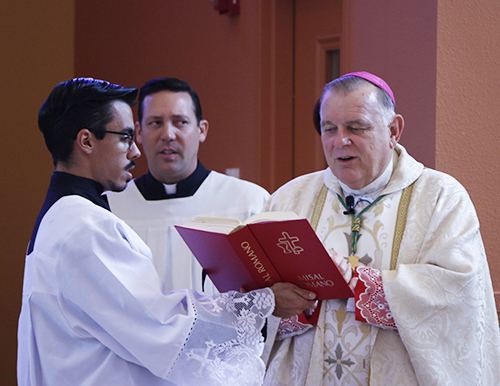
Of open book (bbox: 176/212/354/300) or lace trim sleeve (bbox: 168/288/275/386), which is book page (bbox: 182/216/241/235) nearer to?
open book (bbox: 176/212/354/300)

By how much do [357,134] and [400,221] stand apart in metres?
0.38

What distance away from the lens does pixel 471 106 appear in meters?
2.91

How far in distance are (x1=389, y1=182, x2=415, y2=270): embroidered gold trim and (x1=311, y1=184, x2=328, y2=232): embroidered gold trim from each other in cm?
34

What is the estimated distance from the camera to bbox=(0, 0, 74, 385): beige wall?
13.0 ft

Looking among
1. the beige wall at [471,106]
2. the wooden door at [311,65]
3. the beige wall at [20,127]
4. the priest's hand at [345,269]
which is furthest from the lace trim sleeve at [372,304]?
the beige wall at [20,127]

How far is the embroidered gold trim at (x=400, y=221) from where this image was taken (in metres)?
2.16

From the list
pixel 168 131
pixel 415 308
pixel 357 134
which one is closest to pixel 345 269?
pixel 415 308

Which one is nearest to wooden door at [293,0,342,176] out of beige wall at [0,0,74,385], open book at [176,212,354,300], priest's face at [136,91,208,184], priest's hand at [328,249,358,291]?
priest's face at [136,91,208,184]

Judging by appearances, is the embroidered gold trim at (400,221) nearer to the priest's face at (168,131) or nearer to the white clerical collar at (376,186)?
the white clerical collar at (376,186)

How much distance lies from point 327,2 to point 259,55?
646 mm

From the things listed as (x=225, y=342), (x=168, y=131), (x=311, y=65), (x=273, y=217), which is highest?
(x=311, y=65)

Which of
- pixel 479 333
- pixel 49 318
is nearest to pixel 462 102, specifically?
pixel 479 333

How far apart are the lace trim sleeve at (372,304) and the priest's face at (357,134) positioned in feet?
1.41

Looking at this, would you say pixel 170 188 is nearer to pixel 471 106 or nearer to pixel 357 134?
pixel 357 134
